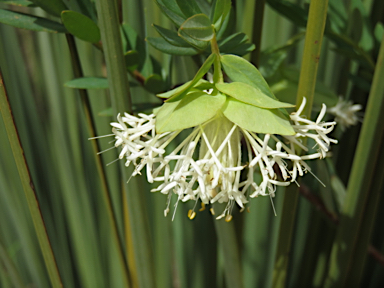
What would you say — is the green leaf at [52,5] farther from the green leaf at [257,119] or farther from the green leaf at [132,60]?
the green leaf at [257,119]

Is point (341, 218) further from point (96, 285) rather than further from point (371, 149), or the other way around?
point (96, 285)

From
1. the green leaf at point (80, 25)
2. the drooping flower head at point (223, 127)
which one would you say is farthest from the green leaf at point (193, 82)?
the green leaf at point (80, 25)

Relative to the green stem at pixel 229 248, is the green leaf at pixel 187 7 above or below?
above

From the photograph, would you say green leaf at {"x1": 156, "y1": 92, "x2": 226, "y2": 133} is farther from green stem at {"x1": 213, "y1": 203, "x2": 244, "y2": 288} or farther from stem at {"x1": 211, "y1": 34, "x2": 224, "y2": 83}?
green stem at {"x1": 213, "y1": 203, "x2": 244, "y2": 288}

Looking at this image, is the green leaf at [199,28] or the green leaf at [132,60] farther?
the green leaf at [132,60]

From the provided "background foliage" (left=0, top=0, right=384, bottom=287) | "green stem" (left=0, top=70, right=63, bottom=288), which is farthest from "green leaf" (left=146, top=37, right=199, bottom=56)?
"green stem" (left=0, top=70, right=63, bottom=288)

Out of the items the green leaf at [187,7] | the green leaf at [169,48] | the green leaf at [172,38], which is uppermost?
the green leaf at [187,7]
